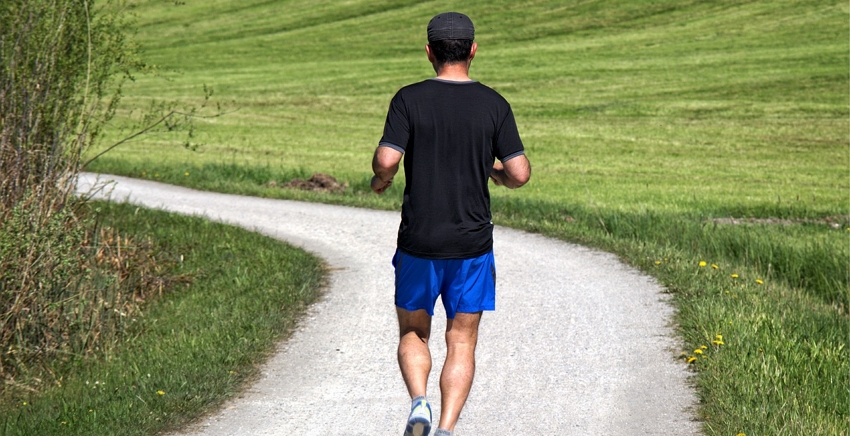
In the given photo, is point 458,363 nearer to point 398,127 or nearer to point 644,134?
point 398,127

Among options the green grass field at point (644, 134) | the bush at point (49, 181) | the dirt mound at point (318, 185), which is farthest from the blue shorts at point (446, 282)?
the dirt mound at point (318, 185)

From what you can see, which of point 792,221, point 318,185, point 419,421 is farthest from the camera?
point 318,185

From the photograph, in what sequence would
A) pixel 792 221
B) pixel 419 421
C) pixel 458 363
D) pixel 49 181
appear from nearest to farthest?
1. pixel 419 421
2. pixel 458 363
3. pixel 49 181
4. pixel 792 221

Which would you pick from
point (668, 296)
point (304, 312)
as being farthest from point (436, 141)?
point (668, 296)

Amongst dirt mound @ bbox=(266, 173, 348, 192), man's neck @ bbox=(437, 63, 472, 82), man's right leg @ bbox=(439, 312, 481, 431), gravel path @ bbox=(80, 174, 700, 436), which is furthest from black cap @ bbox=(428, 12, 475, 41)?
dirt mound @ bbox=(266, 173, 348, 192)

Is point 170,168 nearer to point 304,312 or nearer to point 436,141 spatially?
point 304,312

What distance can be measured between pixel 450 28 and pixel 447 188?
697mm

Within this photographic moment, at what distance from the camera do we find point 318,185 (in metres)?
17.7

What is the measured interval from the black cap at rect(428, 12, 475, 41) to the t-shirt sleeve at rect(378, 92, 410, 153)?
0.32 m

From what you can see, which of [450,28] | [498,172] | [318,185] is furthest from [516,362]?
[318,185]

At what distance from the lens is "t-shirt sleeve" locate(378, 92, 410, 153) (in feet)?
15.7

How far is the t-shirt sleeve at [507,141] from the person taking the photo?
490 centimetres

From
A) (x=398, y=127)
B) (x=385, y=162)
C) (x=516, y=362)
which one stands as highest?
(x=398, y=127)

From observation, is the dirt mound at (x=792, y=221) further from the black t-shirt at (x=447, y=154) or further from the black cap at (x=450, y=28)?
the black cap at (x=450, y=28)
